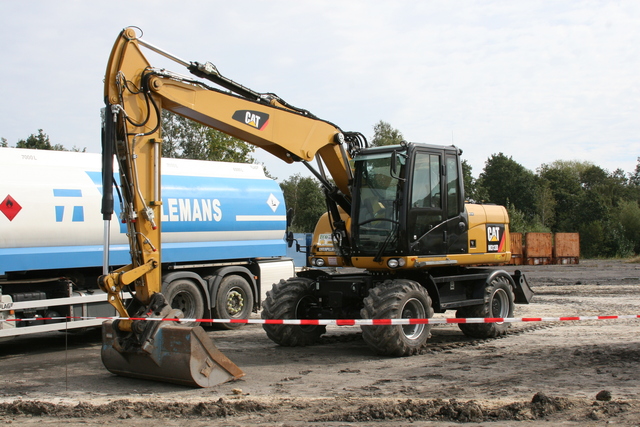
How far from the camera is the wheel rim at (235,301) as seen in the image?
13.2 meters

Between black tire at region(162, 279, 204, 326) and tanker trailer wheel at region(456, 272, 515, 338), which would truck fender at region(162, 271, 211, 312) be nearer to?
black tire at region(162, 279, 204, 326)

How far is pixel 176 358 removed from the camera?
25.0 feet

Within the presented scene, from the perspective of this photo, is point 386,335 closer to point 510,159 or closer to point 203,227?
point 203,227

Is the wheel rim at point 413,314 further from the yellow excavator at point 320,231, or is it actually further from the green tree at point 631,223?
the green tree at point 631,223

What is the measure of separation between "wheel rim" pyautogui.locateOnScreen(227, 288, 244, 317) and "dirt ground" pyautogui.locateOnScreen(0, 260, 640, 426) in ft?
3.57

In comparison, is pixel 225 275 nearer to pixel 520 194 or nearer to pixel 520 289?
pixel 520 289

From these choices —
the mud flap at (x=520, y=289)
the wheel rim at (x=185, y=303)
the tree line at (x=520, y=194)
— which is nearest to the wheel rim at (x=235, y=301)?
the wheel rim at (x=185, y=303)

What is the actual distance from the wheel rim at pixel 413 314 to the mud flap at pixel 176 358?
286 centimetres

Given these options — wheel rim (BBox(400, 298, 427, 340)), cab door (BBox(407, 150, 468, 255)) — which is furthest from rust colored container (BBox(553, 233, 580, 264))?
wheel rim (BBox(400, 298, 427, 340))

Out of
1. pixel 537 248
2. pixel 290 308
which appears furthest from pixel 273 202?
pixel 537 248

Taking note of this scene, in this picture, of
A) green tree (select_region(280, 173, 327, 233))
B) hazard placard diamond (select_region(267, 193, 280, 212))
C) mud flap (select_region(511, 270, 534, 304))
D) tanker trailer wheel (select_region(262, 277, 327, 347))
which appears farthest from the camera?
green tree (select_region(280, 173, 327, 233))

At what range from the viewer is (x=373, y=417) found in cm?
623

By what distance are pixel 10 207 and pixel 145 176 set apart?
307cm

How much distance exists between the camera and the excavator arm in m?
7.75
